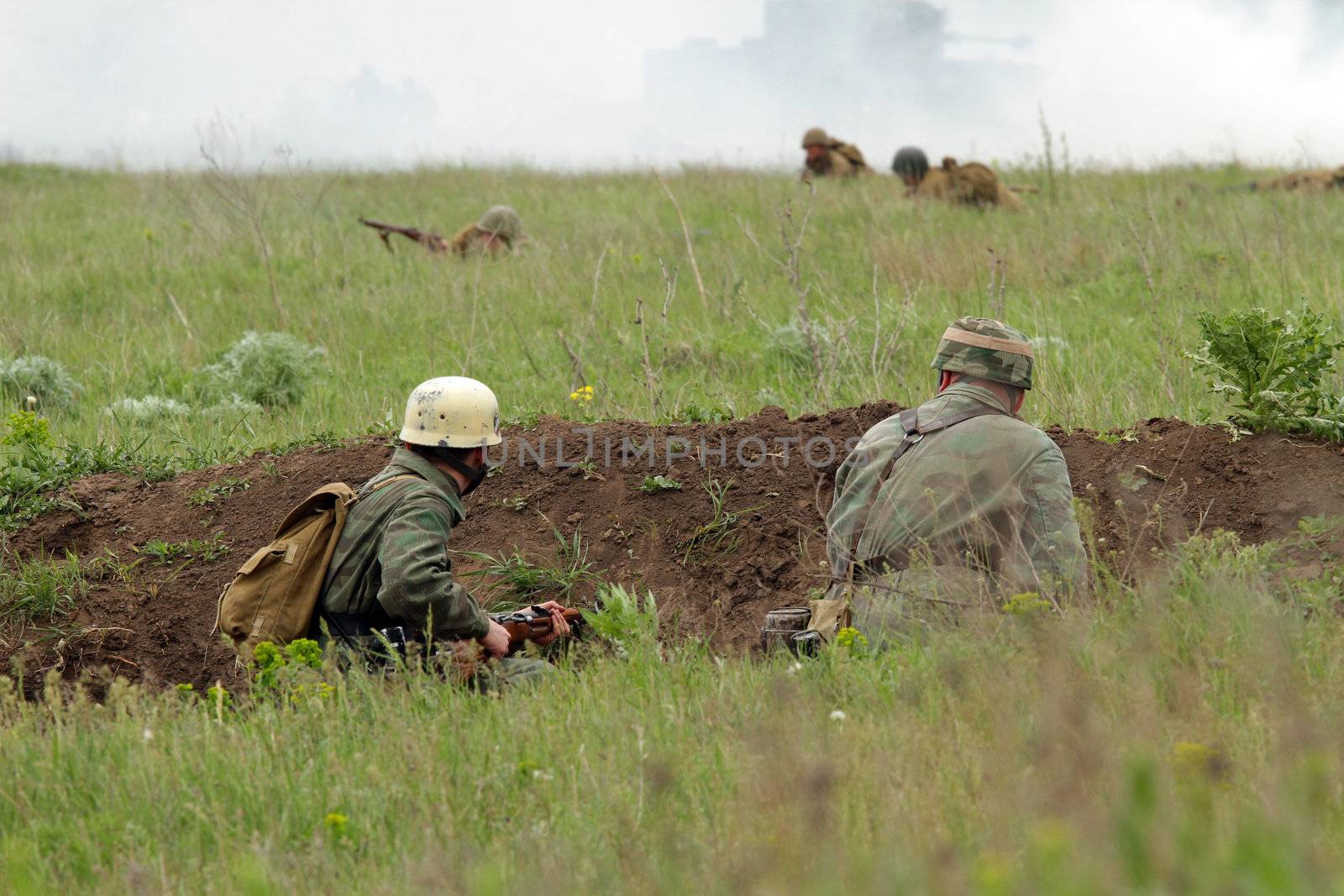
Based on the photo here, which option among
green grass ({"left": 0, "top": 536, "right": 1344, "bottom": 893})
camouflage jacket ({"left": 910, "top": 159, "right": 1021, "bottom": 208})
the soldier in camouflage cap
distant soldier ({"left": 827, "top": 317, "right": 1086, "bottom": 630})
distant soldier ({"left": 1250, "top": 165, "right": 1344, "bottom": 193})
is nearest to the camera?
green grass ({"left": 0, "top": 536, "right": 1344, "bottom": 893})

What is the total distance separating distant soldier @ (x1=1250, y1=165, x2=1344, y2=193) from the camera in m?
15.5

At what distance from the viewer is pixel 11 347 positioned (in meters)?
11.2

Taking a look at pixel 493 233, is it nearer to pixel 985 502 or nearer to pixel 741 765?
pixel 985 502

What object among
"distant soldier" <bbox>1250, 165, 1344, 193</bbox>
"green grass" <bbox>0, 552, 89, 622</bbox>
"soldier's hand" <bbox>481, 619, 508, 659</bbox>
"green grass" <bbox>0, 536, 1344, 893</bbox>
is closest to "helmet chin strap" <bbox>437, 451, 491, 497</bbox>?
"soldier's hand" <bbox>481, 619, 508, 659</bbox>

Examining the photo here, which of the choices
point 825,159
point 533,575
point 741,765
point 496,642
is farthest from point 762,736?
point 825,159

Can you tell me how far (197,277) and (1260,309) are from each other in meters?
10.6

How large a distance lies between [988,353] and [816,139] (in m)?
14.2

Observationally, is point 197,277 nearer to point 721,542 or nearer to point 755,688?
point 721,542

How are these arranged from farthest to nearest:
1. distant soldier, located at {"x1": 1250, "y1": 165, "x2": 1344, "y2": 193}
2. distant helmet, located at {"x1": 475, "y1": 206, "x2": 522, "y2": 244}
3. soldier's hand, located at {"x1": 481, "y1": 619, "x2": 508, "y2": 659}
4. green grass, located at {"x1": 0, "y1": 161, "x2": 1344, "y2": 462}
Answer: distant soldier, located at {"x1": 1250, "y1": 165, "x2": 1344, "y2": 193}, distant helmet, located at {"x1": 475, "y1": 206, "x2": 522, "y2": 244}, green grass, located at {"x1": 0, "y1": 161, "x2": 1344, "y2": 462}, soldier's hand, located at {"x1": 481, "y1": 619, "x2": 508, "y2": 659}

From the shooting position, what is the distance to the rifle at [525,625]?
5305mm

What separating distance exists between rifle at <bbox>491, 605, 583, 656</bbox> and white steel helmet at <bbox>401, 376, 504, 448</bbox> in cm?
74

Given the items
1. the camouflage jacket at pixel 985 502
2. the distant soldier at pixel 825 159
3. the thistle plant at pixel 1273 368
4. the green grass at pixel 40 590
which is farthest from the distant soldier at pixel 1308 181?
the green grass at pixel 40 590

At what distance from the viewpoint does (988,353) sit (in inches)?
204
